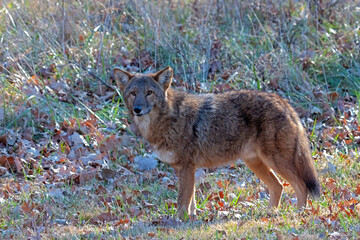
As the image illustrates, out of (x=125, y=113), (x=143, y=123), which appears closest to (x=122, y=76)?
(x=143, y=123)

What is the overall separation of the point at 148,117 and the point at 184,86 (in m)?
3.17

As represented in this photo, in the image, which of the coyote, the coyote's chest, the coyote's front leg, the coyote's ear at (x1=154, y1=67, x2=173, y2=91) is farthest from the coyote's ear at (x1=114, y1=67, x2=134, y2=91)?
the coyote's front leg

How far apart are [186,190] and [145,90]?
129cm

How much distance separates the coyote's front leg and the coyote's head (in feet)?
2.68

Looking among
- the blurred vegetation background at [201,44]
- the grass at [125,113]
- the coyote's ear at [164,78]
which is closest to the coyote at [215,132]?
the coyote's ear at [164,78]

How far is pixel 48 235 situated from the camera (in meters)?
5.48

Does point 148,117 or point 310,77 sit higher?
point 148,117

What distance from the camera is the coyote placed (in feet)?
21.0

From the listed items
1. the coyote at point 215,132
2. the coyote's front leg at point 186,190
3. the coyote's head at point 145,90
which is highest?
the coyote's head at point 145,90

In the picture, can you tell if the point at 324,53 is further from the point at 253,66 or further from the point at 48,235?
the point at 48,235

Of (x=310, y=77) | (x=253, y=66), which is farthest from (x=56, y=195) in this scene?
(x=310, y=77)

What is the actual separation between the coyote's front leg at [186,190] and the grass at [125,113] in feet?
0.68

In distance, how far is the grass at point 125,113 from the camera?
19.6 feet

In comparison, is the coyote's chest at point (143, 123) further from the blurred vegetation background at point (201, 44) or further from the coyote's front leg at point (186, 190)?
the blurred vegetation background at point (201, 44)
